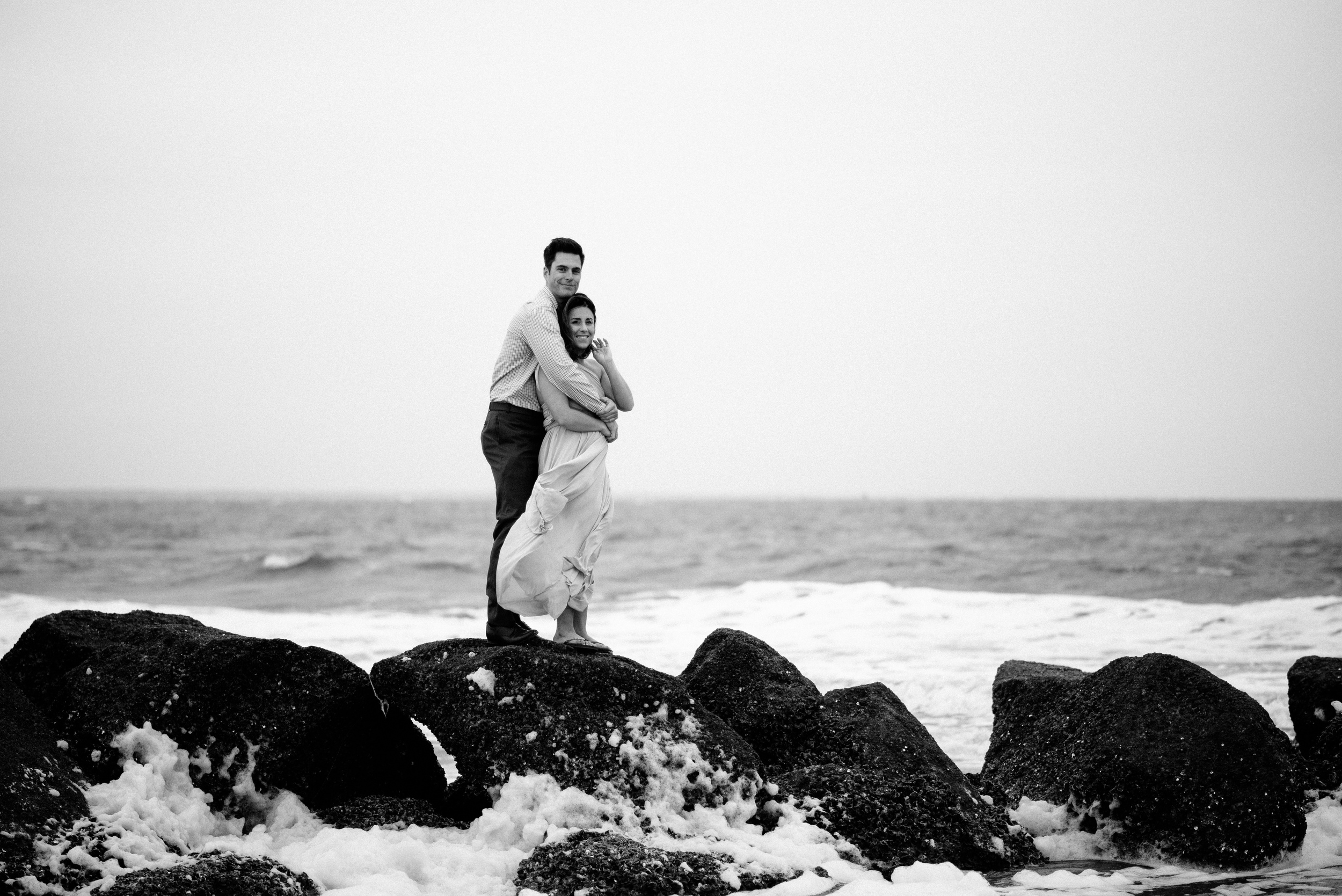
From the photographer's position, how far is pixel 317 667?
5.24 meters

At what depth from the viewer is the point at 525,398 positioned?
5.72 m

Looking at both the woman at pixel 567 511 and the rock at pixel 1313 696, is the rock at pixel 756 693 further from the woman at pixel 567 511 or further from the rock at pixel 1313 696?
the rock at pixel 1313 696

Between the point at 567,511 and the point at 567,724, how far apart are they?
47.0 inches

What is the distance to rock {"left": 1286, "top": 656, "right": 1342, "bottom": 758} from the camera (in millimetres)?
6539

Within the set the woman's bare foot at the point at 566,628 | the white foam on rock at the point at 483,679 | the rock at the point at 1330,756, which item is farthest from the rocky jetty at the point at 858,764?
the rock at the point at 1330,756

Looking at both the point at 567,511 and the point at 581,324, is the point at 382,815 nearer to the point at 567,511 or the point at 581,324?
the point at 567,511

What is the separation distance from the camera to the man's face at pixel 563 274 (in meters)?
5.61

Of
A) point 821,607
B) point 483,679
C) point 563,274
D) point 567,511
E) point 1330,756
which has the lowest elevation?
point 821,607

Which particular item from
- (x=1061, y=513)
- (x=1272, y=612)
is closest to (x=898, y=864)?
(x=1272, y=612)

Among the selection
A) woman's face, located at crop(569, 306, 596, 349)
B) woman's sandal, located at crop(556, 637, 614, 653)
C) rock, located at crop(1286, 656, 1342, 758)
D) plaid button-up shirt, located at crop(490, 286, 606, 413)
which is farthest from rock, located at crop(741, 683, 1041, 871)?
rock, located at crop(1286, 656, 1342, 758)

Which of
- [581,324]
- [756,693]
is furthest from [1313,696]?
[581,324]

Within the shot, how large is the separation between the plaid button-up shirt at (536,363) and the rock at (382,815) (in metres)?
2.12

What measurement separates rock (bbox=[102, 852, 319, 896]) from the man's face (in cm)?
304

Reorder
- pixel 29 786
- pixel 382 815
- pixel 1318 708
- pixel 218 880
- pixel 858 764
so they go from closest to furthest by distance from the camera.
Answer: pixel 218 880 < pixel 29 786 < pixel 382 815 < pixel 858 764 < pixel 1318 708
